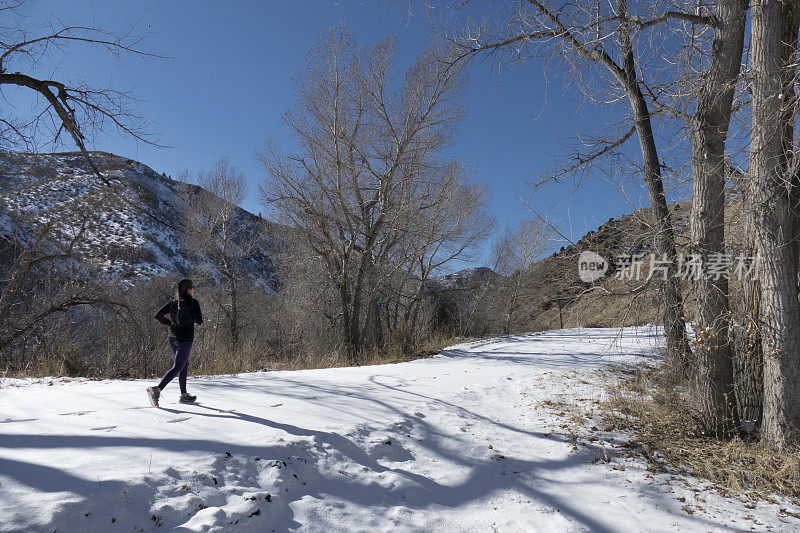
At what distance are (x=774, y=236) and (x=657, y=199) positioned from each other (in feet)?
8.60

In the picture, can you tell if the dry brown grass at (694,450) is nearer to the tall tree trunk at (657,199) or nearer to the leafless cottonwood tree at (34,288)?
the tall tree trunk at (657,199)

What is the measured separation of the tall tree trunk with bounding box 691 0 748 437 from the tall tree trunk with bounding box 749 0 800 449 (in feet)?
1.02

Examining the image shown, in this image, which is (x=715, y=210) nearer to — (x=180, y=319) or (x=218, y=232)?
(x=180, y=319)

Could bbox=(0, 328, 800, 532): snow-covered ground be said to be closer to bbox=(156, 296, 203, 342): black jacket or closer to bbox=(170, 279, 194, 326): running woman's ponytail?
bbox=(156, 296, 203, 342): black jacket

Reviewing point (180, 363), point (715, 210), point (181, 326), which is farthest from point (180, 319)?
point (715, 210)

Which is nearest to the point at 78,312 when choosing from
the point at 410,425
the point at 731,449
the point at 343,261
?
the point at 343,261

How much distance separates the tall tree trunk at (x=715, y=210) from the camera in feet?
12.6

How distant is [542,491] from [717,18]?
4744 mm

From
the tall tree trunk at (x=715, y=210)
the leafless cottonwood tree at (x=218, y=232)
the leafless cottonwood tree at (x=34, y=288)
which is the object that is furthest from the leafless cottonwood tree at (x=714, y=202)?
the leafless cottonwood tree at (x=218, y=232)

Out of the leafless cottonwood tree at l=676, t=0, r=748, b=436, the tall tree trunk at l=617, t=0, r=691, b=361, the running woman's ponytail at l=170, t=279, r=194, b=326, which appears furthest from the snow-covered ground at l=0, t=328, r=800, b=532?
the tall tree trunk at l=617, t=0, r=691, b=361

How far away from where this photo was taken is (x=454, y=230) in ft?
53.4

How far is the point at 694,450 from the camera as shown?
12.1ft

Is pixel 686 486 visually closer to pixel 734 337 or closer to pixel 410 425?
pixel 734 337

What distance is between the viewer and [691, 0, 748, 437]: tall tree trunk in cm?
385
